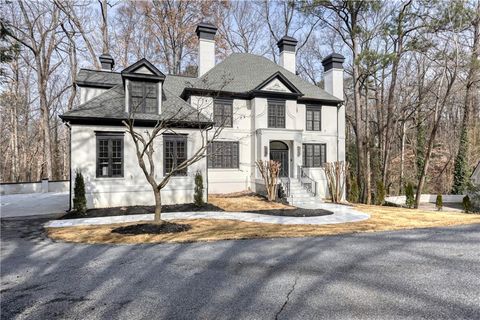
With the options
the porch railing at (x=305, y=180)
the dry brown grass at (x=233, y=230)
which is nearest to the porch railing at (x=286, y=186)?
the porch railing at (x=305, y=180)

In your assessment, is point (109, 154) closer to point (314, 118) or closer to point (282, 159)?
point (282, 159)

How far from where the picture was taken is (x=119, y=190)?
503 inches

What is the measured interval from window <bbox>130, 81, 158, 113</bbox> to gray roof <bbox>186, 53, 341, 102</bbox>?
346 centimetres

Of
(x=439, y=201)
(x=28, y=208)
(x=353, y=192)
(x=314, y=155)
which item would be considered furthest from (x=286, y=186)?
(x=28, y=208)

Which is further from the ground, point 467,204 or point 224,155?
point 224,155

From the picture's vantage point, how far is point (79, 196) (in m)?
11.6

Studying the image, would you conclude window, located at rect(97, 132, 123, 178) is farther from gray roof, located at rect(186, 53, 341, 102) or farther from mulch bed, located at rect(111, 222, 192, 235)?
gray roof, located at rect(186, 53, 341, 102)

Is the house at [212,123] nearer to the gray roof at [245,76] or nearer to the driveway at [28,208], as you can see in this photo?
the gray roof at [245,76]

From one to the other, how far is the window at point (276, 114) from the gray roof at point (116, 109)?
5.28 metres

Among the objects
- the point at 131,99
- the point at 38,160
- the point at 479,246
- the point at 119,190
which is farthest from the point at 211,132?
the point at 38,160

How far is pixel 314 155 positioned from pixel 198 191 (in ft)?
30.6

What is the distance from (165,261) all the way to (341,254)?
3.69m

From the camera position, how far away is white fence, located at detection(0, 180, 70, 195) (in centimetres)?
1986

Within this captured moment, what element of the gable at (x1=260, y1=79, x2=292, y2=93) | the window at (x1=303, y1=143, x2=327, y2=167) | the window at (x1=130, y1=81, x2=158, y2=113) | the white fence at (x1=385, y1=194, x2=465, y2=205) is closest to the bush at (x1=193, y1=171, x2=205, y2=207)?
the window at (x1=130, y1=81, x2=158, y2=113)
